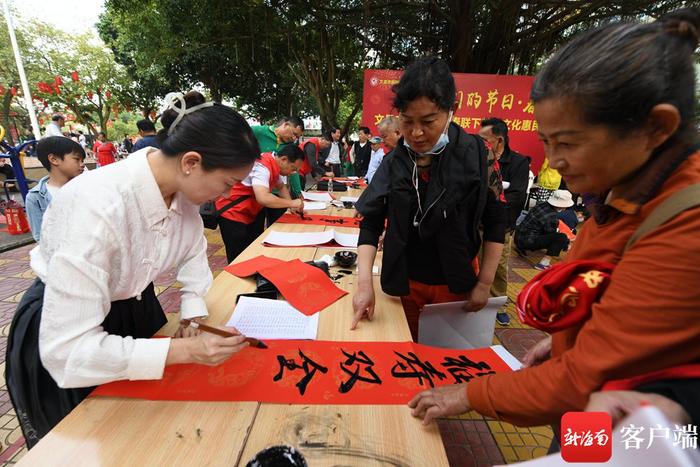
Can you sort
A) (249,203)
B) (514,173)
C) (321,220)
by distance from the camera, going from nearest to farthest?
(249,203)
(321,220)
(514,173)

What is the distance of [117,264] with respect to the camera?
0.89m

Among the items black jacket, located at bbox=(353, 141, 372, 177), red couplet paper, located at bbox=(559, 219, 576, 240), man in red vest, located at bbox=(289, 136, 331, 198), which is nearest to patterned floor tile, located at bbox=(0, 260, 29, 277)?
man in red vest, located at bbox=(289, 136, 331, 198)

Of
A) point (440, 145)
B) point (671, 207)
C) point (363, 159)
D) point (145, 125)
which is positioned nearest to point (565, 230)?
point (440, 145)

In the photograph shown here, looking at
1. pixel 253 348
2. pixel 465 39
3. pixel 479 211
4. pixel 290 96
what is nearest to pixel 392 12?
pixel 465 39

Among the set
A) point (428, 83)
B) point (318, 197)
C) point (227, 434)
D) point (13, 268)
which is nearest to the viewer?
point (227, 434)

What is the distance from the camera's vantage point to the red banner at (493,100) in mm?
5336

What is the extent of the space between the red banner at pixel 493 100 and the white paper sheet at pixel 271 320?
4.63 meters

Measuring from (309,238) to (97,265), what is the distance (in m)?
1.55

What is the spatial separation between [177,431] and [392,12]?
7528 millimetres

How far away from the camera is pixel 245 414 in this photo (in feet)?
2.71

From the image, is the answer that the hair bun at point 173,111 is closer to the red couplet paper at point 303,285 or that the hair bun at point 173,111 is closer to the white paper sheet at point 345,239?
the red couplet paper at point 303,285

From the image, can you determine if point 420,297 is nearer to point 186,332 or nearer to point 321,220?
point 186,332

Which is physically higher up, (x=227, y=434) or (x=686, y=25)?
(x=686, y=25)

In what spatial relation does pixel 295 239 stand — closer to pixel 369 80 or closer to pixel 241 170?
pixel 241 170
